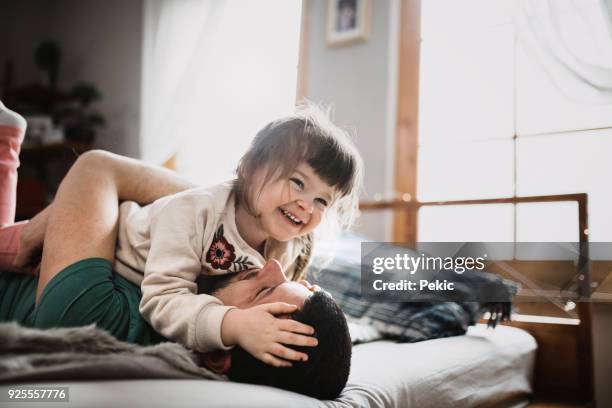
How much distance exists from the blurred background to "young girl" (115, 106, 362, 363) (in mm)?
880

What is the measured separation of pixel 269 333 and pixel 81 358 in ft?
0.69

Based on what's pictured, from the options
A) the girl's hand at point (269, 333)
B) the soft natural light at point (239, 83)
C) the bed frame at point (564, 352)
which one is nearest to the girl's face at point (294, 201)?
the girl's hand at point (269, 333)

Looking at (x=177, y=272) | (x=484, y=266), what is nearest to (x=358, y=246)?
(x=484, y=266)

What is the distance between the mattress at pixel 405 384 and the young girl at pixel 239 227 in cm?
8

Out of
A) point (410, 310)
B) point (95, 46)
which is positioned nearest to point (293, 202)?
point (410, 310)

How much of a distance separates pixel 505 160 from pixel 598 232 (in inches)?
22.4

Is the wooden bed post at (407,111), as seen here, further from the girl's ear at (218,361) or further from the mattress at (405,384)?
the girl's ear at (218,361)

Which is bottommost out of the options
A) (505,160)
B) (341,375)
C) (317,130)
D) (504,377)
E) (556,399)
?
(556,399)

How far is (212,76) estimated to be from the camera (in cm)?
273

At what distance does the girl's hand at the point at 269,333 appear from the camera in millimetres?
619

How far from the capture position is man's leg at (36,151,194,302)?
845 millimetres

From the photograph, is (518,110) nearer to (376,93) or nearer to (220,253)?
(376,93)

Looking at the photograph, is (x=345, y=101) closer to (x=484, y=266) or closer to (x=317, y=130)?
(x=484, y=266)

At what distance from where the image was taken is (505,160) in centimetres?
205
